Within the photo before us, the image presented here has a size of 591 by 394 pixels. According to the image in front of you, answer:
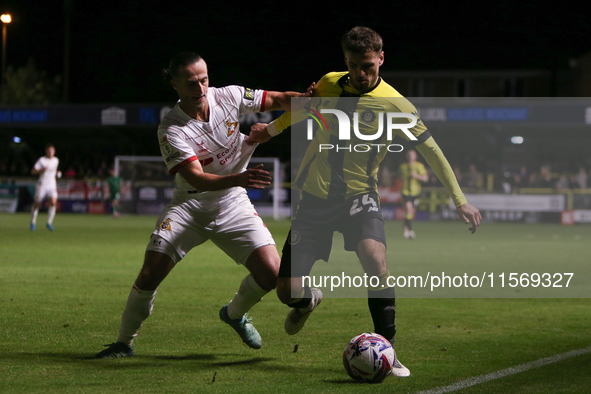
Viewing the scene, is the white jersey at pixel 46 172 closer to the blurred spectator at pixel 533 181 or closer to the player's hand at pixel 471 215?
the player's hand at pixel 471 215

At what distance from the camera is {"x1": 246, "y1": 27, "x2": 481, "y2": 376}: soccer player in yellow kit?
4.73 meters

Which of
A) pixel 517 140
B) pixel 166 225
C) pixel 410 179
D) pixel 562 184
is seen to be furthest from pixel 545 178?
pixel 166 225

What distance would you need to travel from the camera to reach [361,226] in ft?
15.9

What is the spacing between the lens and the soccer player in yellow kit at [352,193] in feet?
15.5

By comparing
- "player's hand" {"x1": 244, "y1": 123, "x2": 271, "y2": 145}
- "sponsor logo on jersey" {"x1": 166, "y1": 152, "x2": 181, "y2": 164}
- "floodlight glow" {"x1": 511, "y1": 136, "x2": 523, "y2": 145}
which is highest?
"floodlight glow" {"x1": 511, "y1": 136, "x2": 523, "y2": 145}

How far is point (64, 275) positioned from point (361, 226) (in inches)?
250

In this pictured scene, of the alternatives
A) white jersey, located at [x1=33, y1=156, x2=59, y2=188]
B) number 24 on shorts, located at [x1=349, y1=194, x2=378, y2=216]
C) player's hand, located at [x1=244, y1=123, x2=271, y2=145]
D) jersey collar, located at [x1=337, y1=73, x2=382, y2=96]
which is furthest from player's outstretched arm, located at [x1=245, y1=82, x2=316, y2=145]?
white jersey, located at [x1=33, y1=156, x2=59, y2=188]

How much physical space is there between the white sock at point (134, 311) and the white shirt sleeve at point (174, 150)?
914 mm

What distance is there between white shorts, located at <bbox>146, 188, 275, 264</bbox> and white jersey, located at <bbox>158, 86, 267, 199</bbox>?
0.09 meters

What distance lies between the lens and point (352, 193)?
4973 mm

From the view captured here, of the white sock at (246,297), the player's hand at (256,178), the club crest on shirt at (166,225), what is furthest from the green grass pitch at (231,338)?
the player's hand at (256,178)

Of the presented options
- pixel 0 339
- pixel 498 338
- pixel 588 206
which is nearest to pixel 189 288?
pixel 0 339

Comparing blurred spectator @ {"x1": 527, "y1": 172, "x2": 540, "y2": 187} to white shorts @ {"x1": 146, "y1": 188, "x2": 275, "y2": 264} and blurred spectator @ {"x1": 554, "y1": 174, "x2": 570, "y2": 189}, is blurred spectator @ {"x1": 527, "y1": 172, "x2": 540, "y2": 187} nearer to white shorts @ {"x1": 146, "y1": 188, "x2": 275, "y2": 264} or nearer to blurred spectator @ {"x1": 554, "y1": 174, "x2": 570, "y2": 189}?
blurred spectator @ {"x1": 554, "y1": 174, "x2": 570, "y2": 189}

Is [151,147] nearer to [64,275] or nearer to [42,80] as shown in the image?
[42,80]
